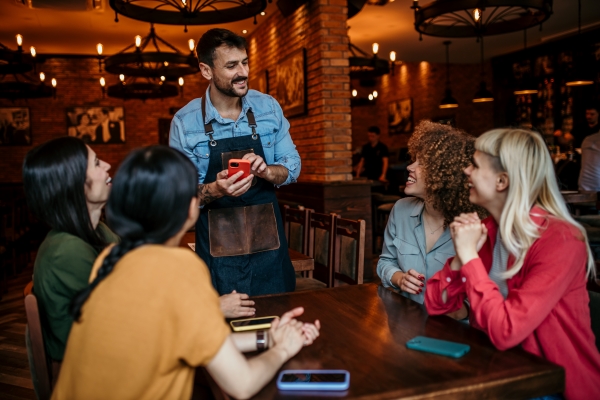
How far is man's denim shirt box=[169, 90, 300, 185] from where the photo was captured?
2.52m

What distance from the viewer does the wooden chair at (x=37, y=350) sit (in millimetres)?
1475

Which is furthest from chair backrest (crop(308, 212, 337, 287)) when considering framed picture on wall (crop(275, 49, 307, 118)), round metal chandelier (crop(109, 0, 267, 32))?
framed picture on wall (crop(275, 49, 307, 118))

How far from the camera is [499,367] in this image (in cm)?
132

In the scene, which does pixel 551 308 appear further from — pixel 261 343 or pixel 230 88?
pixel 230 88

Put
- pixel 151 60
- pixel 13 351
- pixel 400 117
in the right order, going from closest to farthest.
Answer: pixel 13 351, pixel 151 60, pixel 400 117

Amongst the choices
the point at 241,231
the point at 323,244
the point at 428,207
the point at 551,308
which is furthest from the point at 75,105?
the point at 551,308

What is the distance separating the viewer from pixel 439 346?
1441 millimetres

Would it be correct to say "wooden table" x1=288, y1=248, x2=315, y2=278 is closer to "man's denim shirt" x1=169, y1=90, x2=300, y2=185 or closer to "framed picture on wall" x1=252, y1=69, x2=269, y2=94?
"man's denim shirt" x1=169, y1=90, x2=300, y2=185

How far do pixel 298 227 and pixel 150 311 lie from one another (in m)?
2.71

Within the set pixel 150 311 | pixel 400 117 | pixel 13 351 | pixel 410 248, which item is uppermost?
pixel 400 117

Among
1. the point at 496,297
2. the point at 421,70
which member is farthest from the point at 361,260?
the point at 421,70

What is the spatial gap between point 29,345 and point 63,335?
10cm

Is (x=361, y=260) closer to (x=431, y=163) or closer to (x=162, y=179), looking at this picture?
(x=431, y=163)

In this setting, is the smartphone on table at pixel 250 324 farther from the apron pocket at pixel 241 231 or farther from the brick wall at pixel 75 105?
the brick wall at pixel 75 105
